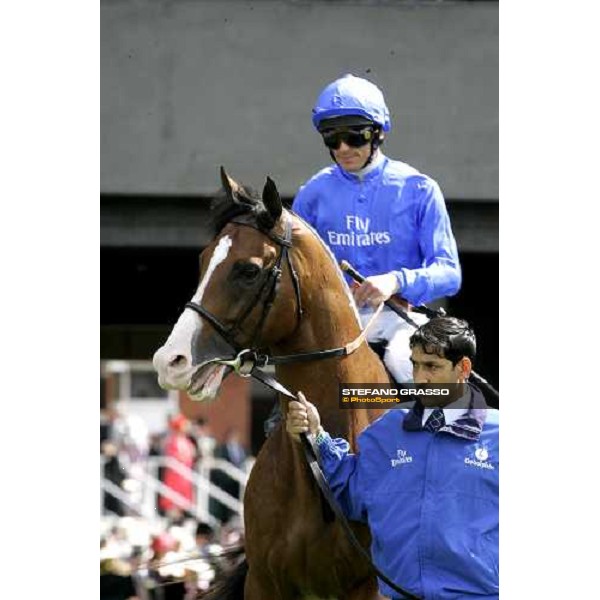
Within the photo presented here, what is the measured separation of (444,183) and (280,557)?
265cm

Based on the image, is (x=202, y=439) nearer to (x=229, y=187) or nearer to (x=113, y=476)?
(x=113, y=476)

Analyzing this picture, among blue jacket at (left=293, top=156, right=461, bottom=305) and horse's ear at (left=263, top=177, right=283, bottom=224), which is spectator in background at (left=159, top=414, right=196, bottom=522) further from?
horse's ear at (left=263, top=177, right=283, bottom=224)

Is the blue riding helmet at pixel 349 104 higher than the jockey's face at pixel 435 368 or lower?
higher

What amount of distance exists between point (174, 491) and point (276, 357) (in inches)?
193

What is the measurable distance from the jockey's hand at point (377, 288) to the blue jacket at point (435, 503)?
0.58m

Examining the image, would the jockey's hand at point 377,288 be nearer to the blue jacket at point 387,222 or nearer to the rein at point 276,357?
the rein at point 276,357

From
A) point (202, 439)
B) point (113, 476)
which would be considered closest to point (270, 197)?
point (113, 476)

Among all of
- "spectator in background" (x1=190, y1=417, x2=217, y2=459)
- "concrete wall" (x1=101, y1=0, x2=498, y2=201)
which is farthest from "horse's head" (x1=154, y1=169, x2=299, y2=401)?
"spectator in background" (x1=190, y1=417, x2=217, y2=459)

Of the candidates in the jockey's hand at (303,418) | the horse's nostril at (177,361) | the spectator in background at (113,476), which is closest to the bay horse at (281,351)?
the horse's nostril at (177,361)

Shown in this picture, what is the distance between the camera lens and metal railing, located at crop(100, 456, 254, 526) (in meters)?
8.73

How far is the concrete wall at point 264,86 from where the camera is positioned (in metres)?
6.58

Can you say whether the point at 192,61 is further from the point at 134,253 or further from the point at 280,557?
the point at 280,557

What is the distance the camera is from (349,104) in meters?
5.18
